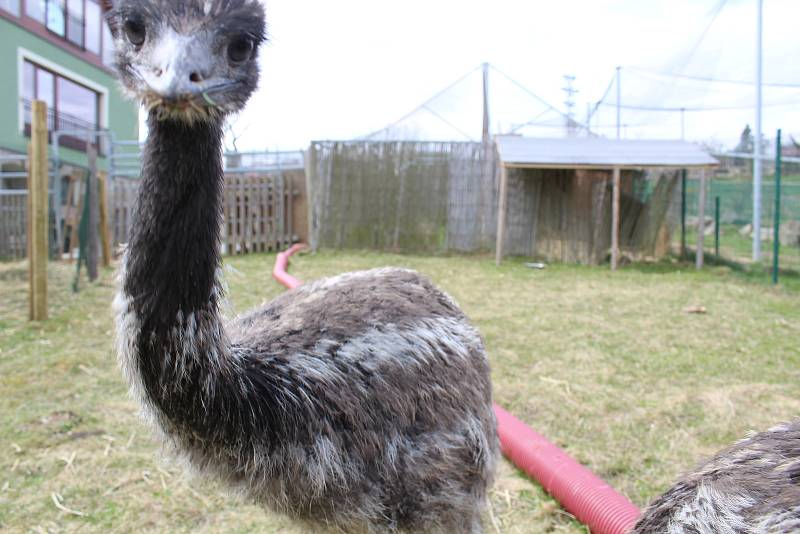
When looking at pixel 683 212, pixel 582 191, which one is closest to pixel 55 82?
pixel 582 191

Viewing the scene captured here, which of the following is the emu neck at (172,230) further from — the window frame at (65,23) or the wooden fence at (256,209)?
the window frame at (65,23)

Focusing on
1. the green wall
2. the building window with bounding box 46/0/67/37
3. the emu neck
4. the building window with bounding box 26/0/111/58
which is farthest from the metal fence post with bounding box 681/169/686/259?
the building window with bounding box 46/0/67/37

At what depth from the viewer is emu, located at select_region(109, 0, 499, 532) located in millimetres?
1685

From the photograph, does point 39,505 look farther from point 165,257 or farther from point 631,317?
point 631,317

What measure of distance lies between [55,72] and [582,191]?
15.4 metres

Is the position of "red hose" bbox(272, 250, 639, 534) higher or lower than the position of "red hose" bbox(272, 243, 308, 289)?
lower

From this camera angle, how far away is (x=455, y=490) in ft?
7.48

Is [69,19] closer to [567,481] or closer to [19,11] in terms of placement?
[19,11]

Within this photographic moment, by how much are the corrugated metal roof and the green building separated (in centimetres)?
887

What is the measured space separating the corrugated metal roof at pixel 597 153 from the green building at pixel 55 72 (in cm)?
887

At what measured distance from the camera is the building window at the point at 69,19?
1697cm

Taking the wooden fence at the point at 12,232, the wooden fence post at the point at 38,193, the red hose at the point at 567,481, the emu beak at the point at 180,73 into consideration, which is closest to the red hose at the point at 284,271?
the wooden fence post at the point at 38,193

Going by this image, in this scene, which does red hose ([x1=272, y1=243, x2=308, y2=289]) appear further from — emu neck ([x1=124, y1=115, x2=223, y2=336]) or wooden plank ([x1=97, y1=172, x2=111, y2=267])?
emu neck ([x1=124, y1=115, x2=223, y2=336])

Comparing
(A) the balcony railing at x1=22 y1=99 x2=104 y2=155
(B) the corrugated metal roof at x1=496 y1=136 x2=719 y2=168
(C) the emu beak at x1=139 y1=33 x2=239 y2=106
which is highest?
(A) the balcony railing at x1=22 y1=99 x2=104 y2=155
